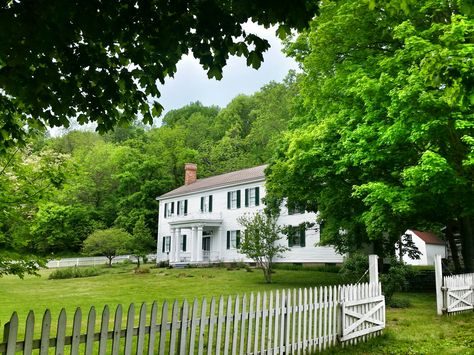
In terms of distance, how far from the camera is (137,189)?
5281cm

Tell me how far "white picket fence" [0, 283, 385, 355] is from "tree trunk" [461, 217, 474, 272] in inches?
370

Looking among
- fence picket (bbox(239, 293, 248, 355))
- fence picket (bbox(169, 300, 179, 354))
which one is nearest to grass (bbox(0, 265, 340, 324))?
fence picket (bbox(239, 293, 248, 355))

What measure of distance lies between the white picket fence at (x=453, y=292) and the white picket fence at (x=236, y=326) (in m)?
3.32

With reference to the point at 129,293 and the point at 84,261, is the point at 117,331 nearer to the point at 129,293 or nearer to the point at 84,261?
the point at 129,293

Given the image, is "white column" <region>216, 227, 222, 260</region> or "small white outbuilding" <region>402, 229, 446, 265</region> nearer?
"white column" <region>216, 227, 222, 260</region>

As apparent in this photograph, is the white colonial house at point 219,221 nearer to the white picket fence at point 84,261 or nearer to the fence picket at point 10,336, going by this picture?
the white picket fence at point 84,261

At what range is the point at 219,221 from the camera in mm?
37344

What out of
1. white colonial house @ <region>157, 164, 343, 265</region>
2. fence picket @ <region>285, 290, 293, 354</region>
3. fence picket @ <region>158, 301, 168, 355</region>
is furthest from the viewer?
white colonial house @ <region>157, 164, 343, 265</region>

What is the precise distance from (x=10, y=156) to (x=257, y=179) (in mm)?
27796

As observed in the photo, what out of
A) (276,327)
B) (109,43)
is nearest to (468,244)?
(276,327)

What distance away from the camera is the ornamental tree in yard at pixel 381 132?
12.2m

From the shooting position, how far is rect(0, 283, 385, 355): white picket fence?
408cm

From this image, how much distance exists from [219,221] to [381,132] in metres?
25.2

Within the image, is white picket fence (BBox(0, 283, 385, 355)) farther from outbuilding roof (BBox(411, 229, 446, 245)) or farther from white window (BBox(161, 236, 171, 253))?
white window (BBox(161, 236, 171, 253))
